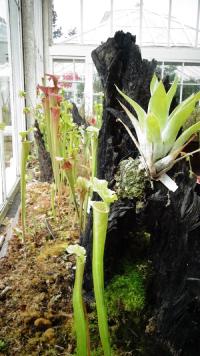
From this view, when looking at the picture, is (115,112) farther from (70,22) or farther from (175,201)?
(70,22)

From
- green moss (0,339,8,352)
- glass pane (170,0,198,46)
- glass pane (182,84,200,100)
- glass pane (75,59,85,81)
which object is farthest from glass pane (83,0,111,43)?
green moss (0,339,8,352)

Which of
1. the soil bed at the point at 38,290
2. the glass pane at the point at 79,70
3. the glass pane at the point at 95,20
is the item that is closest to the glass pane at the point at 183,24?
the glass pane at the point at 95,20

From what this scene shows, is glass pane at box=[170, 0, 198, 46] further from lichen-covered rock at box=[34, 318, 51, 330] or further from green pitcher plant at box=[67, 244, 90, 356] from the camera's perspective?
green pitcher plant at box=[67, 244, 90, 356]

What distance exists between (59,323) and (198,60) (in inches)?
333

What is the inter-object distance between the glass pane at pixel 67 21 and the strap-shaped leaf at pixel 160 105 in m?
7.71

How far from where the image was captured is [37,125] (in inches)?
120

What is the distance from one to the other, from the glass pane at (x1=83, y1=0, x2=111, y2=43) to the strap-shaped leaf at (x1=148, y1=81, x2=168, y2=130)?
7.65 m

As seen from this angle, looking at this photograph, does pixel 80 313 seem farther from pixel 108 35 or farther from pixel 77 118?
pixel 108 35

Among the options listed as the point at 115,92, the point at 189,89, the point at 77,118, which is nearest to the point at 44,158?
the point at 77,118

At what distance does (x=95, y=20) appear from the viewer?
812cm

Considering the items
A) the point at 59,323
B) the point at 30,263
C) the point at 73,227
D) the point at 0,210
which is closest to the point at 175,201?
the point at 59,323

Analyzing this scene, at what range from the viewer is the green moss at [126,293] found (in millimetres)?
1208

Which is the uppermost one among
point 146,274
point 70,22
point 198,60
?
point 70,22

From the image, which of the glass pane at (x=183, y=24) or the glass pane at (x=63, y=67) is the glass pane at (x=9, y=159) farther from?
the glass pane at (x=183, y=24)
